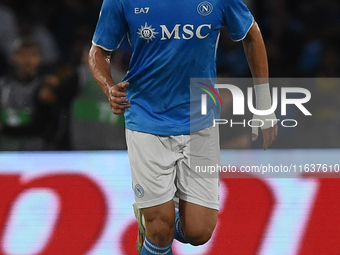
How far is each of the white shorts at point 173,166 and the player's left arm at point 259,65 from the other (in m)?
0.28

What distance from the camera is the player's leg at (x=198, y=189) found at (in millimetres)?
2651

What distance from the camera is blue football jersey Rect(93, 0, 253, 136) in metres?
2.51

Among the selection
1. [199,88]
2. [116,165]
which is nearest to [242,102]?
[116,165]

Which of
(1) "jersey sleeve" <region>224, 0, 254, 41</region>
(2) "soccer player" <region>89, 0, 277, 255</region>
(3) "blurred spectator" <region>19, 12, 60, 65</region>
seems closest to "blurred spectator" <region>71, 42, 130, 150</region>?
(3) "blurred spectator" <region>19, 12, 60, 65</region>

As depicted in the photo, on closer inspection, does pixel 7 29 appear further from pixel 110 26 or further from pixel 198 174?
pixel 198 174

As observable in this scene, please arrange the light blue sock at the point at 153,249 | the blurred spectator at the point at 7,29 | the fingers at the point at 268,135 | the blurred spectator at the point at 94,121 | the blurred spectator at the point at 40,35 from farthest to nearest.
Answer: the blurred spectator at the point at 7,29 → the blurred spectator at the point at 40,35 → the blurred spectator at the point at 94,121 → the fingers at the point at 268,135 → the light blue sock at the point at 153,249

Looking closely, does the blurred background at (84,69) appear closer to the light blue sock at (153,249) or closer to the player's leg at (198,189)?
the player's leg at (198,189)

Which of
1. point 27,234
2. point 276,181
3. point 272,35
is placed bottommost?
point 27,234

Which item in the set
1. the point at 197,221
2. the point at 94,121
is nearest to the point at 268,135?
the point at 197,221

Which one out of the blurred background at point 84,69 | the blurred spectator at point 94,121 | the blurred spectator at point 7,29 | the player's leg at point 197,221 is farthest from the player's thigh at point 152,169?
the blurred spectator at point 7,29

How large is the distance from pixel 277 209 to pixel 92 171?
118 cm

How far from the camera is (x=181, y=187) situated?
268 cm

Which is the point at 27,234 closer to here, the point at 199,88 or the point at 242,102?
the point at 199,88

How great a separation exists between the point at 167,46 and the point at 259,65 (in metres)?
0.51
